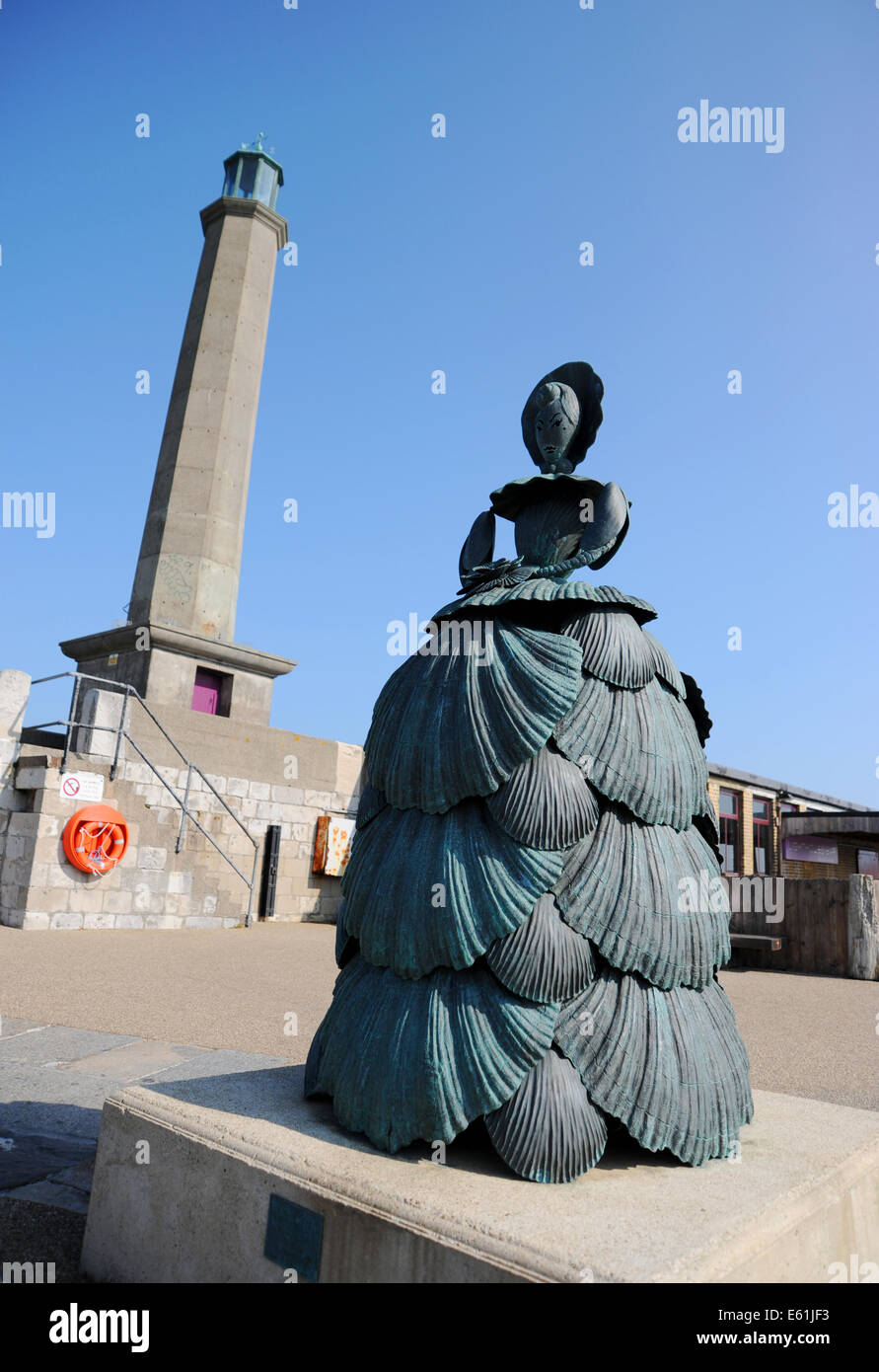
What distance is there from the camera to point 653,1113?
7.20ft

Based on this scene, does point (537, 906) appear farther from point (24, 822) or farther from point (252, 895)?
point (252, 895)

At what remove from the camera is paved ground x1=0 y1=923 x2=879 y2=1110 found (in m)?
5.62

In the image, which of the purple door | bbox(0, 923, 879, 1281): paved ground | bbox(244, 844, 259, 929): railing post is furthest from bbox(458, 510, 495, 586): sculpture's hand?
the purple door

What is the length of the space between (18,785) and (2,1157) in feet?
28.0

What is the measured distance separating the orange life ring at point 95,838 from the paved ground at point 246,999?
94 cm

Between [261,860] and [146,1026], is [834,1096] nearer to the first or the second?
[146,1026]

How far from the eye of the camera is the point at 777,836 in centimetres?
2377

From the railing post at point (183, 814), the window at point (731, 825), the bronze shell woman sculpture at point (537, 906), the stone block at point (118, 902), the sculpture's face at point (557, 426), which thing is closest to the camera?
the bronze shell woman sculpture at point (537, 906)

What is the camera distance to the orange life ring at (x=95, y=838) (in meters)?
10.6

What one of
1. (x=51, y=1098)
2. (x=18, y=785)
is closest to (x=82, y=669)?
(x=18, y=785)

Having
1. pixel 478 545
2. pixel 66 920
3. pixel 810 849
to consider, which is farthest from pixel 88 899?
pixel 810 849

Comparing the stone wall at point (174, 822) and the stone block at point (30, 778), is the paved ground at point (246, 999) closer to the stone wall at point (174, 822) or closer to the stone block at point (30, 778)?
the stone wall at point (174, 822)

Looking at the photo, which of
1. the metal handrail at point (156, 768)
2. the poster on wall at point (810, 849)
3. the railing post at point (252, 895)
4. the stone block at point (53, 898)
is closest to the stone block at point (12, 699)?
the metal handrail at point (156, 768)

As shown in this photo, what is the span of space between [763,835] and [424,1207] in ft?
78.7
